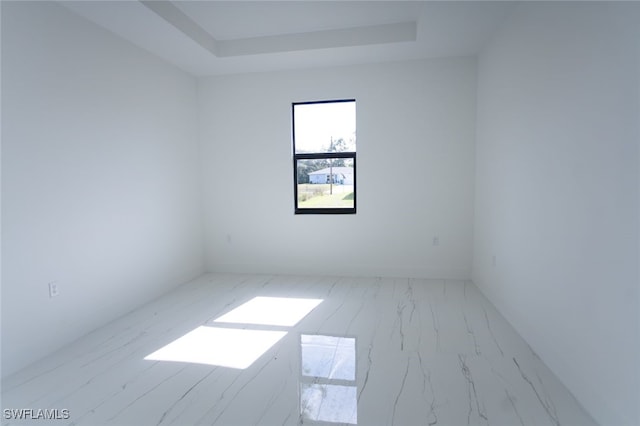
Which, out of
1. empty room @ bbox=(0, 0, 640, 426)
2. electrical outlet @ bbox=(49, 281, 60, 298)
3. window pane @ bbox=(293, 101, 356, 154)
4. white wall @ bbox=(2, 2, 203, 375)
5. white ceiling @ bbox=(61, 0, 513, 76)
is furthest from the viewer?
window pane @ bbox=(293, 101, 356, 154)

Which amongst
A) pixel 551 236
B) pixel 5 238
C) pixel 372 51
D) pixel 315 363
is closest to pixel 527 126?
pixel 551 236

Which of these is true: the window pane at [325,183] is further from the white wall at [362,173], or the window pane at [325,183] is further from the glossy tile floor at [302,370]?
the glossy tile floor at [302,370]

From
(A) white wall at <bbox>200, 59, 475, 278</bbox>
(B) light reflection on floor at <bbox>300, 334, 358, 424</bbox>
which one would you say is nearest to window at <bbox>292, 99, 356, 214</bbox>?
(A) white wall at <bbox>200, 59, 475, 278</bbox>

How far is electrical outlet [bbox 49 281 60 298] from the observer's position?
2518 mm

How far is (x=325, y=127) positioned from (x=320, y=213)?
1051mm

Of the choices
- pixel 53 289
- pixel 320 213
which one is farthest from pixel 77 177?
pixel 320 213

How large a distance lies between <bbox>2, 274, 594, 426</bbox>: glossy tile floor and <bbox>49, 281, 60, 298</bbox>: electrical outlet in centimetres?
42

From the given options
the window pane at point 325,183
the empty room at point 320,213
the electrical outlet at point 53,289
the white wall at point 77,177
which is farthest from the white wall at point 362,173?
the electrical outlet at point 53,289

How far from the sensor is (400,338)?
2.64 m

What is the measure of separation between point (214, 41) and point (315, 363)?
3.28 meters

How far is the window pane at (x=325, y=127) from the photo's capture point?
167 inches

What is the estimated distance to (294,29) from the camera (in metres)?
3.47

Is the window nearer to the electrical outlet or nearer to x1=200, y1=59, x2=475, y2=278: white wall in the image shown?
x1=200, y1=59, x2=475, y2=278: white wall

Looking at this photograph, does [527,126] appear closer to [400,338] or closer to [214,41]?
[400,338]
